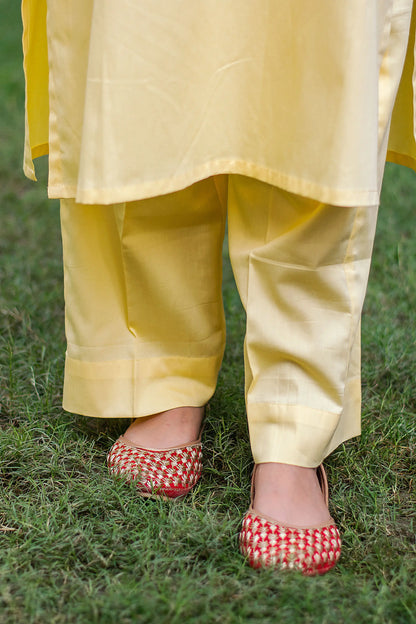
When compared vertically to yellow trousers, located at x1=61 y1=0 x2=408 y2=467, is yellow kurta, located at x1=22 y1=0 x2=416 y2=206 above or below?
above

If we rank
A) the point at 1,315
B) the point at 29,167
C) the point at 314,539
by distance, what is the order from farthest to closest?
1. the point at 1,315
2. the point at 29,167
3. the point at 314,539

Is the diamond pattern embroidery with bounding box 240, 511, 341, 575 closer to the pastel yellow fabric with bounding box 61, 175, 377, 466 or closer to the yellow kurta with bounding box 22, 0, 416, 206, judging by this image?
the pastel yellow fabric with bounding box 61, 175, 377, 466

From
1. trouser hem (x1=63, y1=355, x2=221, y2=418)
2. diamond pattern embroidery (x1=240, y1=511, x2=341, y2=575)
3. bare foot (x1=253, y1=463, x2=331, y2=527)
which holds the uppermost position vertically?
trouser hem (x1=63, y1=355, x2=221, y2=418)

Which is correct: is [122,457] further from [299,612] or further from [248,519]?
[299,612]

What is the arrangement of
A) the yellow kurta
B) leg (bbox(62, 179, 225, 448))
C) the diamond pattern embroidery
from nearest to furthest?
1. the yellow kurta
2. the diamond pattern embroidery
3. leg (bbox(62, 179, 225, 448))

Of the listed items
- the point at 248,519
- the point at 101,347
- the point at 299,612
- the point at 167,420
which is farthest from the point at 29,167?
the point at 299,612

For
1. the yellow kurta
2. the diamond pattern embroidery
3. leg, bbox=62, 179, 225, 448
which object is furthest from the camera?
leg, bbox=62, 179, 225, 448

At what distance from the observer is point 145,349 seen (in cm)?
127

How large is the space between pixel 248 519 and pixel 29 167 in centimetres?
70

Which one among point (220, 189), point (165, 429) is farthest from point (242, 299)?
point (165, 429)

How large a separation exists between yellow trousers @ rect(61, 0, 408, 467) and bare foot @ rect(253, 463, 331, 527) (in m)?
0.02

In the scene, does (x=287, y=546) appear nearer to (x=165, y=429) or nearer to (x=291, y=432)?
(x=291, y=432)

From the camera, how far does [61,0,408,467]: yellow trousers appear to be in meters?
1.06

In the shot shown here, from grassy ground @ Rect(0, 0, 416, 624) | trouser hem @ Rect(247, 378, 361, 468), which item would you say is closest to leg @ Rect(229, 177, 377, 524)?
trouser hem @ Rect(247, 378, 361, 468)
